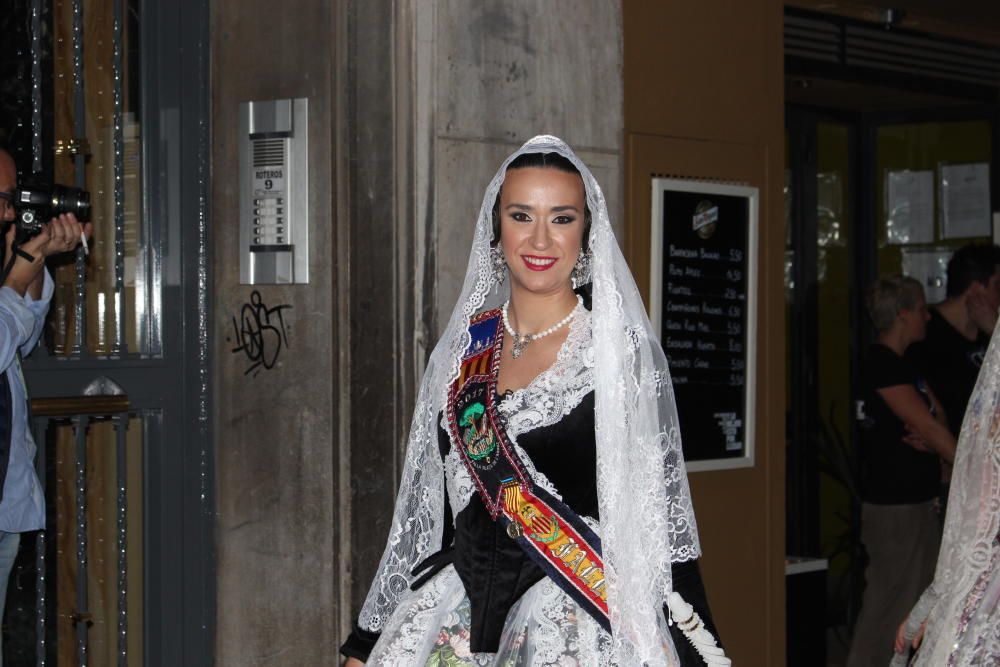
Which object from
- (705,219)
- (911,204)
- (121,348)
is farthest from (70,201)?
(911,204)

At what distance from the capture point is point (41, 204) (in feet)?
14.8

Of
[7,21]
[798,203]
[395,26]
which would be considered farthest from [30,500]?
[798,203]

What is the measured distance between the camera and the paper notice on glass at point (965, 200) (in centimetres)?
888

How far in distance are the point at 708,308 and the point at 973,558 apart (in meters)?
2.32

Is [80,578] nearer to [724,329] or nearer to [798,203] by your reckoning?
[724,329]

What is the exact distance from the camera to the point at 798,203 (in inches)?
345

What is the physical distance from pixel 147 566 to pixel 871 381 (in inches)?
129

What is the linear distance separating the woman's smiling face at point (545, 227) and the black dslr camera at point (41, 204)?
1580mm

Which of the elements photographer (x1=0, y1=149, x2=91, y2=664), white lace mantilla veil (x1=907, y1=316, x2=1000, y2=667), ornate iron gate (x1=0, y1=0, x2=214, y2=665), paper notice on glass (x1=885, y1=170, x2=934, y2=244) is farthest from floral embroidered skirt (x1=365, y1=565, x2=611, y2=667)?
paper notice on glass (x1=885, y1=170, x2=934, y2=244)

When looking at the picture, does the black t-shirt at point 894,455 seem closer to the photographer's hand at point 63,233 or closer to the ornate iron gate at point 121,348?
the ornate iron gate at point 121,348

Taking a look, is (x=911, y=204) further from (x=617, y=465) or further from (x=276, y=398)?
(x=617, y=465)

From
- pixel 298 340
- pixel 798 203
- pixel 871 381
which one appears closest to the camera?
pixel 298 340

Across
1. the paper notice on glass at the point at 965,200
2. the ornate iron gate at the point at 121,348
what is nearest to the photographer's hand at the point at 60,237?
the ornate iron gate at the point at 121,348

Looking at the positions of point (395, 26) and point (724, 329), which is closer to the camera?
point (395, 26)
